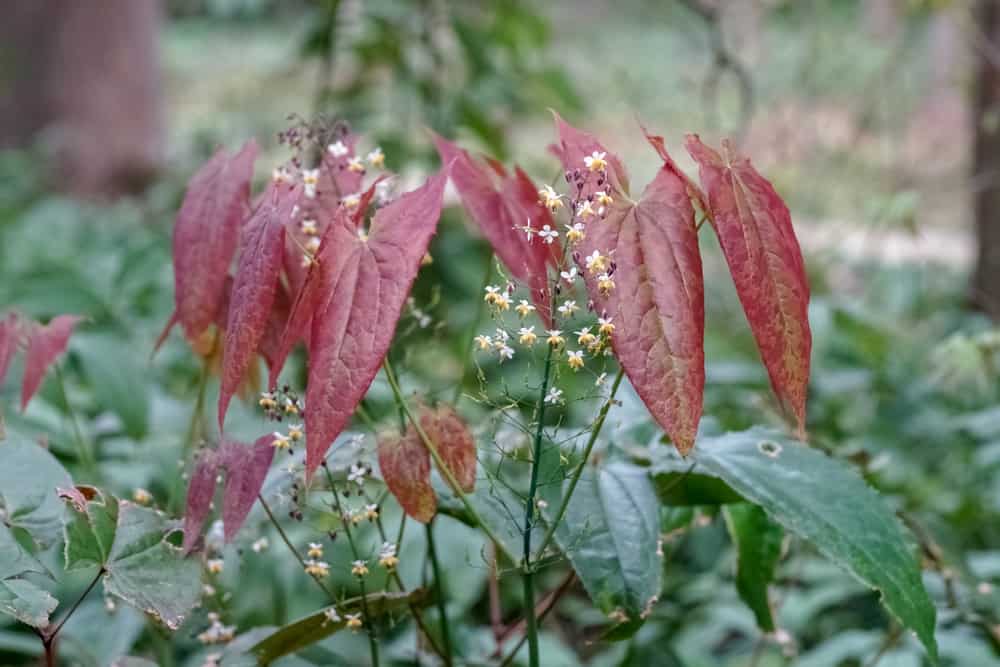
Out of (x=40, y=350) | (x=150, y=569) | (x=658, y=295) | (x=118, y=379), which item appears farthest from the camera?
(x=118, y=379)

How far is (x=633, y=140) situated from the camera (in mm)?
6168

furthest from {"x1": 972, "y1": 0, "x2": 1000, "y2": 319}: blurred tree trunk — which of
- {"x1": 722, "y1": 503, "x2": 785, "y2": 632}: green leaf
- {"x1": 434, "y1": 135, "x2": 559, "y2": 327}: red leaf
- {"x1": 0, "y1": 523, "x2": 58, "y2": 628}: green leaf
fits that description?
{"x1": 0, "y1": 523, "x2": 58, "y2": 628}: green leaf

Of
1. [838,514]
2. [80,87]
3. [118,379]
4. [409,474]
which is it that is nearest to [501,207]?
[409,474]

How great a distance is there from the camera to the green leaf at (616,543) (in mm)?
782

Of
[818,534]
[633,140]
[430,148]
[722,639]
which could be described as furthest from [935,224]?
[818,534]

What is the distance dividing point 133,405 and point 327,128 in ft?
2.25

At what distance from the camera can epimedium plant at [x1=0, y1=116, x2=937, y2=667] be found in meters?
0.65

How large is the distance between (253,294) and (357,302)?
7 centimetres

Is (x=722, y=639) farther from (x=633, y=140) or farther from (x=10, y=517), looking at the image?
(x=633, y=140)

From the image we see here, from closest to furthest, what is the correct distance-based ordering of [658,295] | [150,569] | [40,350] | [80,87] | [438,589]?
[658,295] < [150,569] < [438,589] < [40,350] < [80,87]

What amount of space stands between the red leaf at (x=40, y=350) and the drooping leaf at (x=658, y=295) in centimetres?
57

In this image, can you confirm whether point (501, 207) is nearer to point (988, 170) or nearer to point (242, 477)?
point (242, 477)

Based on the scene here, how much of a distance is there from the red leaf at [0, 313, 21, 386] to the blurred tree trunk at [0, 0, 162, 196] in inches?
154

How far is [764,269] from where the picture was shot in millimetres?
661
